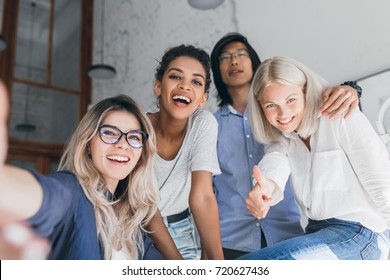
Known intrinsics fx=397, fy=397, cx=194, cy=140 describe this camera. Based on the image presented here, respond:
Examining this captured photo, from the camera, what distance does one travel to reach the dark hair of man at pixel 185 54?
1.20m

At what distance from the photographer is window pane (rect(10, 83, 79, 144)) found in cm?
149

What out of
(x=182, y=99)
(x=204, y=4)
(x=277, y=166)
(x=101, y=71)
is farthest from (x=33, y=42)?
(x=277, y=166)

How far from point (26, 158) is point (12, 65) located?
811 mm

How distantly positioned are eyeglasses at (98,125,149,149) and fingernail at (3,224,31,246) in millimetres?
277

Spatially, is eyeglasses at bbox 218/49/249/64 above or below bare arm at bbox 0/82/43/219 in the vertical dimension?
above

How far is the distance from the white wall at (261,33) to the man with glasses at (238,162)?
5cm

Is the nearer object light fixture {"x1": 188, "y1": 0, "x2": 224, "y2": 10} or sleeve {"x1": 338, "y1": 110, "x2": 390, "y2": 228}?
sleeve {"x1": 338, "y1": 110, "x2": 390, "y2": 228}

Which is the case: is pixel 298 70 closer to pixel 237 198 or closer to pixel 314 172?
pixel 314 172

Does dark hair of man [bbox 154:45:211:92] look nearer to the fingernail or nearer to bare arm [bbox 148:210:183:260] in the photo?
bare arm [bbox 148:210:183:260]

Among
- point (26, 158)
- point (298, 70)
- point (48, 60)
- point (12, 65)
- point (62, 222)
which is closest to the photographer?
point (62, 222)

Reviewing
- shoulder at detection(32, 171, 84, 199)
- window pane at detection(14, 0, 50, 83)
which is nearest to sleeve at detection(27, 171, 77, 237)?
shoulder at detection(32, 171, 84, 199)

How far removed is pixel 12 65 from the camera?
188 cm
